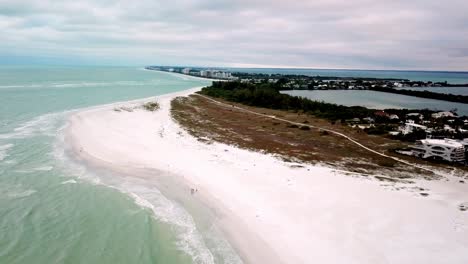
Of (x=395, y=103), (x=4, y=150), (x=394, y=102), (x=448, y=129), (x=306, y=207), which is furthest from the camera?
(x=394, y=102)

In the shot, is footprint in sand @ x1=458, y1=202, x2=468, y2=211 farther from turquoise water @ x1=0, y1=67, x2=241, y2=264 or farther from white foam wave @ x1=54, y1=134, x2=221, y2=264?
white foam wave @ x1=54, y1=134, x2=221, y2=264

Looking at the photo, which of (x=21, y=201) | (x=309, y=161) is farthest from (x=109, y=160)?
(x=309, y=161)

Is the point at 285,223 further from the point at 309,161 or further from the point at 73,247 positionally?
the point at 309,161

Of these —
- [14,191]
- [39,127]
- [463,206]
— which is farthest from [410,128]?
[39,127]

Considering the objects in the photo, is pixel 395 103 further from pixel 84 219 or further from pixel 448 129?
pixel 84 219

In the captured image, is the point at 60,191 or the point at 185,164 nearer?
the point at 60,191

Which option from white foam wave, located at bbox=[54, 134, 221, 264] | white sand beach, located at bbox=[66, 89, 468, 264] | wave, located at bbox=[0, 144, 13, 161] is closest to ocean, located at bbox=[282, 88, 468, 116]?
white sand beach, located at bbox=[66, 89, 468, 264]

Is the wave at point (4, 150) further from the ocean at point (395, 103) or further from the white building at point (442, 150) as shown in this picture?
the ocean at point (395, 103)
